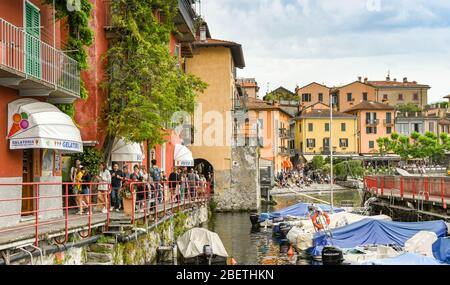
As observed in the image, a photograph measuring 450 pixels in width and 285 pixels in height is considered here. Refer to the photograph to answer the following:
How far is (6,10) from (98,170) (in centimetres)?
958

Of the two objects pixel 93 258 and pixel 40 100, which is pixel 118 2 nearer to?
pixel 40 100

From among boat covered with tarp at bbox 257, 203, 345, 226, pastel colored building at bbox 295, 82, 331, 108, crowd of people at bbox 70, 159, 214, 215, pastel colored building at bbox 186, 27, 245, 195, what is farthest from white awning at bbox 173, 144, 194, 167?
pastel colored building at bbox 295, 82, 331, 108

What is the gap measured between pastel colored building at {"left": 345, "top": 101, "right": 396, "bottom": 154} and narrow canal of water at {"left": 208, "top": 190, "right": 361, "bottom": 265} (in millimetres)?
71391

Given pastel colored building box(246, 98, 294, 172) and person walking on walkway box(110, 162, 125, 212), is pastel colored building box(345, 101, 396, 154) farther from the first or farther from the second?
person walking on walkway box(110, 162, 125, 212)

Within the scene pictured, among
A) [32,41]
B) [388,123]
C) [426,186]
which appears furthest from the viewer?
[388,123]

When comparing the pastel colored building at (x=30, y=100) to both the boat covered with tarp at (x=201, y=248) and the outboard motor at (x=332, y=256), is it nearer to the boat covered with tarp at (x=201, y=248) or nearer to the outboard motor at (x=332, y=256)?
the boat covered with tarp at (x=201, y=248)

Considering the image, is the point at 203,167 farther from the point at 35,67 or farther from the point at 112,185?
the point at 35,67

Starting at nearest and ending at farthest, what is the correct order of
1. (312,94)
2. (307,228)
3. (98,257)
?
(98,257), (307,228), (312,94)

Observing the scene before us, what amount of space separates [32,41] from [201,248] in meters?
10.2

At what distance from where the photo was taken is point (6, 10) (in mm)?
19000

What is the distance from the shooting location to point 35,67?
19.4m

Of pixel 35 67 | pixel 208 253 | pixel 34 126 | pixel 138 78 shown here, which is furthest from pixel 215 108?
pixel 34 126

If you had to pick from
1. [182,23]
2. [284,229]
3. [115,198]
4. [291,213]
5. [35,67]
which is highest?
[182,23]
